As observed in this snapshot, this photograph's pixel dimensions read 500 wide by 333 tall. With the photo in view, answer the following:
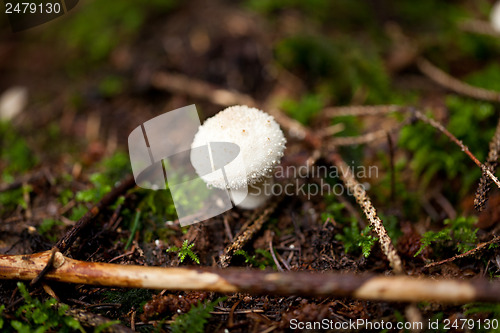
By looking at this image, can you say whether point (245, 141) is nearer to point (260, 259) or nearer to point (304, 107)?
point (260, 259)

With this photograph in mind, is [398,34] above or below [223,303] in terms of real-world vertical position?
above

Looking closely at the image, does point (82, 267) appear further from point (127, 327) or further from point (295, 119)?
point (295, 119)

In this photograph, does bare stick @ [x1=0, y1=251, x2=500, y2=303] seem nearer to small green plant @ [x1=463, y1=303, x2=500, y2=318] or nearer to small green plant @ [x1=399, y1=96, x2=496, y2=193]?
small green plant @ [x1=463, y1=303, x2=500, y2=318]

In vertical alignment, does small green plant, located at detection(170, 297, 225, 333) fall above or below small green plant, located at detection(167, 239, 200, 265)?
below

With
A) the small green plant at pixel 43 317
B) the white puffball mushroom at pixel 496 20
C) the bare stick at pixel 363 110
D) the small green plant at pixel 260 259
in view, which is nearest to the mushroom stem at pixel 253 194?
the small green plant at pixel 260 259

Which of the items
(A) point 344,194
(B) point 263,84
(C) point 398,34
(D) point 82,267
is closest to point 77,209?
(D) point 82,267

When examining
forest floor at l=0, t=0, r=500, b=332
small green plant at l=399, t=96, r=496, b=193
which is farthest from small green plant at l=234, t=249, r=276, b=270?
small green plant at l=399, t=96, r=496, b=193

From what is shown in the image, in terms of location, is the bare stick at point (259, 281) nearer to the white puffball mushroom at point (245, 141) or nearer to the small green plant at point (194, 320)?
the small green plant at point (194, 320)
